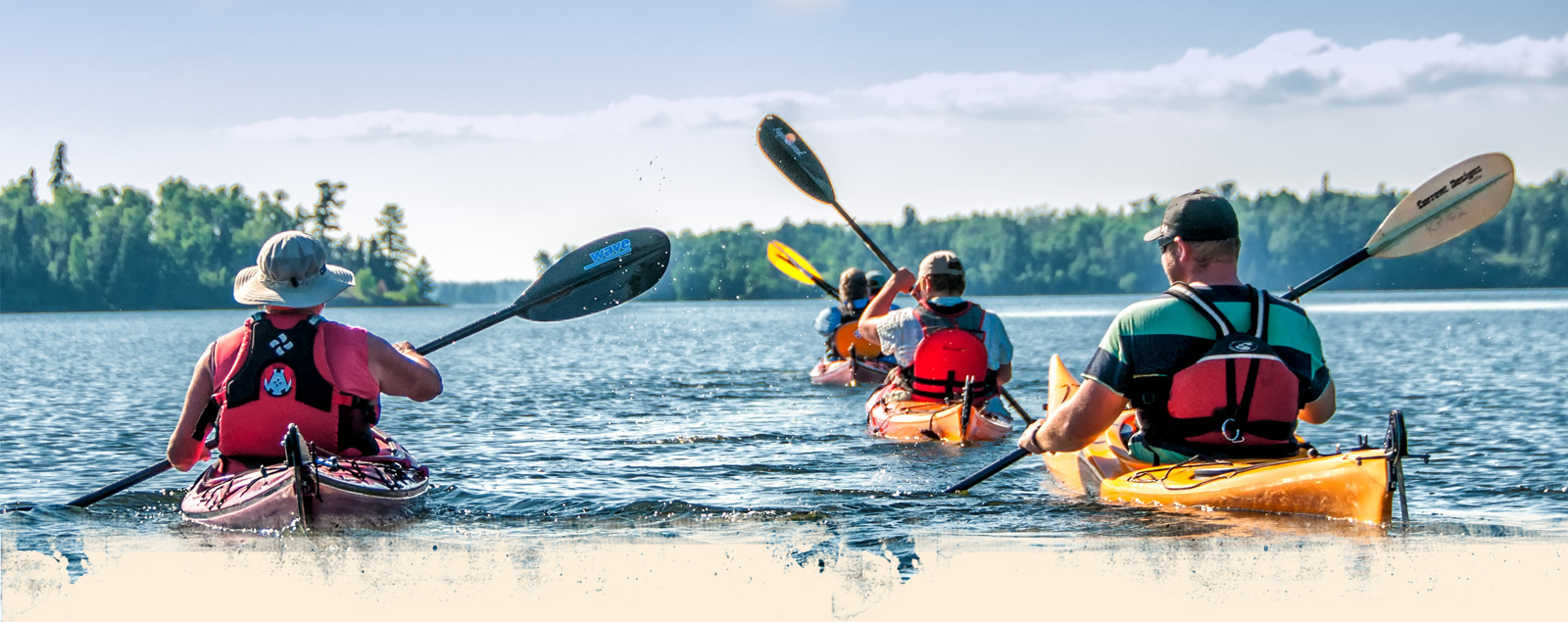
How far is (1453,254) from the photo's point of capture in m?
118

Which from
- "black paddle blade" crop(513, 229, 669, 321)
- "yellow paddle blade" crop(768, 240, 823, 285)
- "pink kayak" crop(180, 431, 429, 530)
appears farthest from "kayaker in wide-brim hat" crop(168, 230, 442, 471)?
"yellow paddle blade" crop(768, 240, 823, 285)

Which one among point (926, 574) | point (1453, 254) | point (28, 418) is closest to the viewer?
point (926, 574)

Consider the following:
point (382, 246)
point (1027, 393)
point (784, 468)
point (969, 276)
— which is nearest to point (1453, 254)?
point (969, 276)

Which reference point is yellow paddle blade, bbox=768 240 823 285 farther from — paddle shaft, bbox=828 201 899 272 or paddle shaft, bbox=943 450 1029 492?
paddle shaft, bbox=943 450 1029 492

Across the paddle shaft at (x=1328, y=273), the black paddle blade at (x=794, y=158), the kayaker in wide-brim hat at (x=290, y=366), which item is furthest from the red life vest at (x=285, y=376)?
the black paddle blade at (x=794, y=158)

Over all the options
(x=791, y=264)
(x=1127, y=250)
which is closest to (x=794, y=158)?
(x=791, y=264)

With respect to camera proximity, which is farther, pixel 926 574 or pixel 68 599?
pixel 926 574

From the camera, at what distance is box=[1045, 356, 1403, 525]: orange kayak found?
17.6 feet

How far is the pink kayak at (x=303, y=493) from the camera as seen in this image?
5.71 m

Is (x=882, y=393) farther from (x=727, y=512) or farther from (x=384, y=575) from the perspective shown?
(x=384, y=575)

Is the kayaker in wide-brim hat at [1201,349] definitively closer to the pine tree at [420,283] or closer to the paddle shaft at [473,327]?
the paddle shaft at [473,327]

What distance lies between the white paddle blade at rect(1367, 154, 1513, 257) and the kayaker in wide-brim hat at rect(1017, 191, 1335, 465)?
2.09 metres

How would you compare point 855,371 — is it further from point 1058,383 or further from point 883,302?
point 1058,383

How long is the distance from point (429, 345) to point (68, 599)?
2.81m
